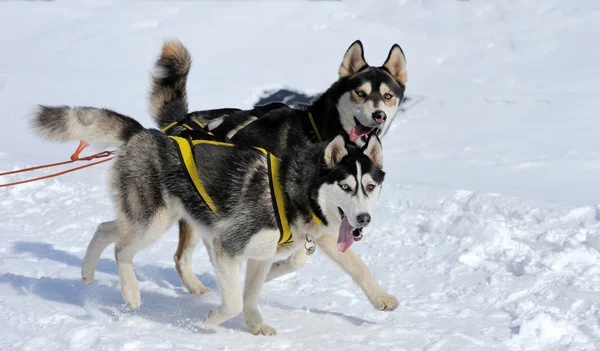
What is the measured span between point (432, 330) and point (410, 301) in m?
0.65

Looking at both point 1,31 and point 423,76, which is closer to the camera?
point 423,76

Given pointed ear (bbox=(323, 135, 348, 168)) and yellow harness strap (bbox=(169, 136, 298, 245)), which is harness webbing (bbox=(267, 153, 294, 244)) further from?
pointed ear (bbox=(323, 135, 348, 168))

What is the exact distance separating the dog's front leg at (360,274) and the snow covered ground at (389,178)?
0.20 metres

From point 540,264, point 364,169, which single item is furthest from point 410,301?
point 364,169

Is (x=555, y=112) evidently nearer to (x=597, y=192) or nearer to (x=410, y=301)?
(x=597, y=192)

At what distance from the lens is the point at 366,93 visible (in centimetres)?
464

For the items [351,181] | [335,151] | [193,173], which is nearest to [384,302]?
[351,181]

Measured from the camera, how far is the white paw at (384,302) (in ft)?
14.0

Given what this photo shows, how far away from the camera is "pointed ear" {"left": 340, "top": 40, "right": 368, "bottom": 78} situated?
481 cm

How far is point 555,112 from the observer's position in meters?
11.5

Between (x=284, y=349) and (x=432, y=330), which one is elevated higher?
(x=284, y=349)

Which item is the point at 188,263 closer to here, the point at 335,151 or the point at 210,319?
the point at 210,319

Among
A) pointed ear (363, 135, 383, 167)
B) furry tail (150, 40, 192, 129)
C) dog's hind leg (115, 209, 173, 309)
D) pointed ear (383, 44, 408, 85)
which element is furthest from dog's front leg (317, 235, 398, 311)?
furry tail (150, 40, 192, 129)

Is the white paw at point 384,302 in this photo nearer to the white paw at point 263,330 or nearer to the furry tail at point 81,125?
the white paw at point 263,330
